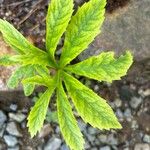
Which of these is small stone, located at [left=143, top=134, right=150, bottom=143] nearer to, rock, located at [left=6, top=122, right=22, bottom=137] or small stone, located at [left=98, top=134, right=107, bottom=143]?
small stone, located at [left=98, top=134, right=107, bottom=143]

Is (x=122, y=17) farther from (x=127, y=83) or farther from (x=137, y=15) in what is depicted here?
(x=127, y=83)

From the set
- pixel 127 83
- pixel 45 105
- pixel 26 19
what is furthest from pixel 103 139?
pixel 26 19

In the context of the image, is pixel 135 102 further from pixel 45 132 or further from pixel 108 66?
pixel 108 66

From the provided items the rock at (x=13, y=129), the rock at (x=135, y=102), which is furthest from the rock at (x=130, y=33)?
the rock at (x=13, y=129)

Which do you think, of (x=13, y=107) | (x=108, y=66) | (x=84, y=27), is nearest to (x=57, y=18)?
(x=84, y=27)

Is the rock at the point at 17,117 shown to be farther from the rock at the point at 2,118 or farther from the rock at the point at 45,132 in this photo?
the rock at the point at 45,132

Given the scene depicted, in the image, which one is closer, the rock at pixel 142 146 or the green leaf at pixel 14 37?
the green leaf at pixel 14 37

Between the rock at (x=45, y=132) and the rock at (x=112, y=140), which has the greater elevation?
the rock at (x=45, y=132)
